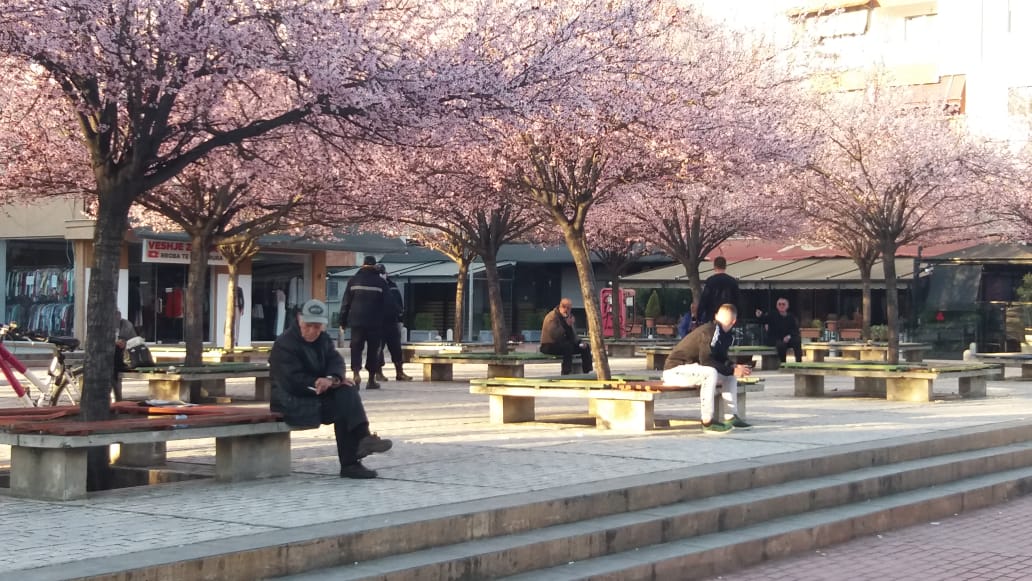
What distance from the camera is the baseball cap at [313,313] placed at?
9.34 metres

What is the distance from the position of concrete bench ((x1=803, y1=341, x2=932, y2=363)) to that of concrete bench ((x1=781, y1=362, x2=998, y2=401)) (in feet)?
31.4

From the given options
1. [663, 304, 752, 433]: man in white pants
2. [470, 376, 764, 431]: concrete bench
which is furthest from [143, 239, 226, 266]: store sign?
[663, 304, 752, 433]: man in white pants

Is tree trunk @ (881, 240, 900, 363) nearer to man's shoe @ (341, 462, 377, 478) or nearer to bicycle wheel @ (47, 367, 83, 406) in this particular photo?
bicycle wheel @ (47, 367, 83, 406)

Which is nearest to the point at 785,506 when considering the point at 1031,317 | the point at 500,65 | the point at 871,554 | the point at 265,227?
the point at 871,554

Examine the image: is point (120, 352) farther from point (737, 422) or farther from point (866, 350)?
point (866, 350)

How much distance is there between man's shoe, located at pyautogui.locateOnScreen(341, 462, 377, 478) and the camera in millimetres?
9156

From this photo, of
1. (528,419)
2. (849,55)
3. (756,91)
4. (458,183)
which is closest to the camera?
(528,419)

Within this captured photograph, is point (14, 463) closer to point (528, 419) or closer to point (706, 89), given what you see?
point (528, 419)

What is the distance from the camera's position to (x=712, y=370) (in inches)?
494

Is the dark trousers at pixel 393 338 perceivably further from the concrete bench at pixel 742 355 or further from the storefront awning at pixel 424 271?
the storefront awning at pixel 424 271

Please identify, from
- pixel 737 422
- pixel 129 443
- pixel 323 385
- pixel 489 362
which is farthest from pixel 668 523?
pixel 489 362

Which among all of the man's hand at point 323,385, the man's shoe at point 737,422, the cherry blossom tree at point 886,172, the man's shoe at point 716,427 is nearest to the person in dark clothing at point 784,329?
the cherry blossom tree at point 886,172

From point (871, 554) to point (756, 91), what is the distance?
1208 centimetres

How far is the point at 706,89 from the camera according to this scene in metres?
16.9
